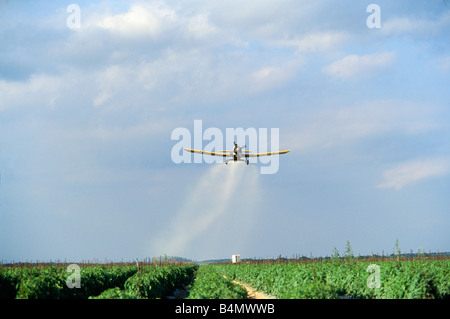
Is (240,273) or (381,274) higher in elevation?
(381,274)

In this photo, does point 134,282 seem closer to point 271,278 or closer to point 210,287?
point 210,287

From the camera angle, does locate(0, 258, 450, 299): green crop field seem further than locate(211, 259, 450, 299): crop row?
No

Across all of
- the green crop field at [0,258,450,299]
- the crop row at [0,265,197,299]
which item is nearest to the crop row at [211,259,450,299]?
the green crop field at [0,258,450,299]

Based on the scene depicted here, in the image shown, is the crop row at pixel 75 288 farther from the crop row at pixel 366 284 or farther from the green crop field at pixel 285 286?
the crop row at pixel 366 284

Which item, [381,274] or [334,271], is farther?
[334,271]

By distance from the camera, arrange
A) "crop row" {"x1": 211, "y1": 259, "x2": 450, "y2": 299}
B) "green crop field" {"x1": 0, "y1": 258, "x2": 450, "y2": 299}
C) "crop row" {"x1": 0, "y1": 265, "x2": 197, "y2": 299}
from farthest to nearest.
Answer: "crop row" {"x1": 0, "y1": 265, "x2": 197, "y2": 299}, "crop row" {"x1": 211, "y1": 259, "x2": 450, "y2": 299}, "green crop field" {"x1": 0, "y1": 258, "x2": 450, "y2": 299}

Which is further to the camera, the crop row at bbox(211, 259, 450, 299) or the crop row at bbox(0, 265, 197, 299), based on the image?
the crop row at bbox(0, 265, 197, 299)

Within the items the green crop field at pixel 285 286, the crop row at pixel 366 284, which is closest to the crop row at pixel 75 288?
the green crop field at pixel 285 286

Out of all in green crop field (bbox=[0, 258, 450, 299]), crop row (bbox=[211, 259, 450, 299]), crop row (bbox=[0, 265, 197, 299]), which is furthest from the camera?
crop row (bbox=[0, 265, 197, 299])

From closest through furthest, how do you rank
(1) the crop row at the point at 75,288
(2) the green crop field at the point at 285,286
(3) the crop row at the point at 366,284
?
(2) the green crop field at the point at 285,286 < (3) the crop row at the point at 366,284 < (1) the crop row at the point at 75,288

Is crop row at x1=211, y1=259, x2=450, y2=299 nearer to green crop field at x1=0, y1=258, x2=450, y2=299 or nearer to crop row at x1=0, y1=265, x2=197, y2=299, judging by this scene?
green crop field at x1=0, y1=258, x2=450, y2=299
